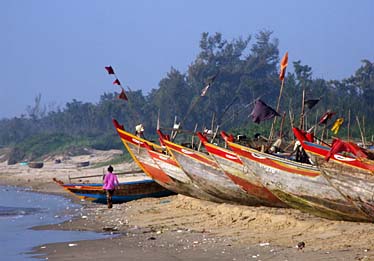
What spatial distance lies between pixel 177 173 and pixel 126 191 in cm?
A: 281

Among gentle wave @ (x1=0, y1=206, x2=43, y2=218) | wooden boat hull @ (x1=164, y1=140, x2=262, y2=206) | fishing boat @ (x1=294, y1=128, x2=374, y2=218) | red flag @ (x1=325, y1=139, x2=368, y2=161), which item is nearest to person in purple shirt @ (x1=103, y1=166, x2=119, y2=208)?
gentle wave @ (x1=0, y1=206, x2=43, y2=218)

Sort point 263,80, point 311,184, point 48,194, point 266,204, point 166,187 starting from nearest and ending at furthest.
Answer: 1. point 311,184
2. point 266,204
3. point 166,187
4. point 48,194
5. point 263,80

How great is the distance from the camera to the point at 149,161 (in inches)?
745

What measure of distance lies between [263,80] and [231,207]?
130ft

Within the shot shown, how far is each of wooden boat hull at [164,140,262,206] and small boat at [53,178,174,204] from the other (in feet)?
12.3

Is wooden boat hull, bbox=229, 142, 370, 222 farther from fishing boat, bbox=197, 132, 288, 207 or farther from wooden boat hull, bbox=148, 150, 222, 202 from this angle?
wooden boat hull, bbox=148, 150, 222, 202

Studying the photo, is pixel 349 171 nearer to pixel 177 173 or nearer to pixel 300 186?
pixel 300 186

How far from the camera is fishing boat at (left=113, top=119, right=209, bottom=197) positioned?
17750 mm

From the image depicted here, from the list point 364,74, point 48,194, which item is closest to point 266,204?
point 48,194

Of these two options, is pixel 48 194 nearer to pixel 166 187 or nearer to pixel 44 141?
pixel 166 187

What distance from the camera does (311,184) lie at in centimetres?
1113

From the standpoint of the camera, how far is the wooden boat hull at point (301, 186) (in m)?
10.7

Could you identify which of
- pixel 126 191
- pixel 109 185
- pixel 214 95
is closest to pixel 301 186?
pixel 109 185

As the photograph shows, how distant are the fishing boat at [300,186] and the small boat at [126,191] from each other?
7.08 metres
